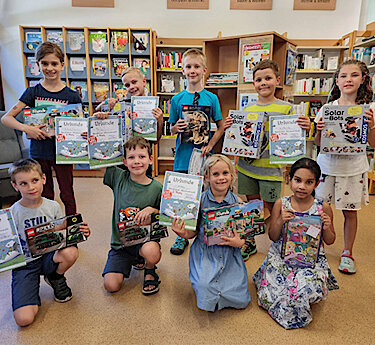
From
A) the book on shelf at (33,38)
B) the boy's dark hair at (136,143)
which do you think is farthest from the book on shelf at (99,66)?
the boy's dark hair at (136,143)

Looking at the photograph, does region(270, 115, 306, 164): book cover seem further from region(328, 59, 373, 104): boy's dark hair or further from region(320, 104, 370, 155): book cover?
region(328, 59, 373, 104): boy's dark hair

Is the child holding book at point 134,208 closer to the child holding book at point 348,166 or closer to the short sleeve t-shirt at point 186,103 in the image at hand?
the short sleeve t-shirt at point 186,103

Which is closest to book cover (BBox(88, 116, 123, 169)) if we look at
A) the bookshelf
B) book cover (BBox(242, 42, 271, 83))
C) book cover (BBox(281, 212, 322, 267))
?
book cover (BBox(281, 212, 322, 267))

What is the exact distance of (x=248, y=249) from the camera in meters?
2.09

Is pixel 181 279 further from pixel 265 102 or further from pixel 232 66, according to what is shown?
pixel 232 66

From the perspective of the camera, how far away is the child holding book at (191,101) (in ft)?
6.26

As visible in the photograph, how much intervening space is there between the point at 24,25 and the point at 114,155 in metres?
4.06

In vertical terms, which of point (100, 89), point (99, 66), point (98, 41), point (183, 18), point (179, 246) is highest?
point (183, 18)

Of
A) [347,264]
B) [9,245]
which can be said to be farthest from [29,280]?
[347,264]

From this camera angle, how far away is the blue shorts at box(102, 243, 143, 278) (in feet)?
5.42

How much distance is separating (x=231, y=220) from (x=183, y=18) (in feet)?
13.4

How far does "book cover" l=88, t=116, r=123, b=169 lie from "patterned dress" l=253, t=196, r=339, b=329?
105 centimetres

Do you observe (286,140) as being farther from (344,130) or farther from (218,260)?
(218,260)

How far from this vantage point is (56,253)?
1528 mm
